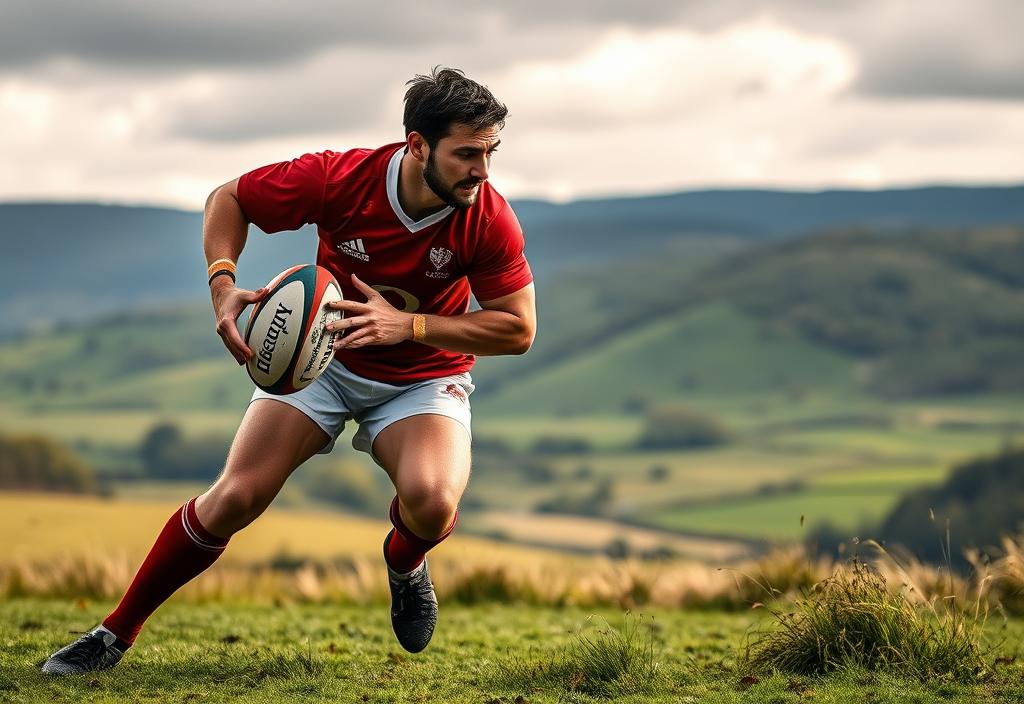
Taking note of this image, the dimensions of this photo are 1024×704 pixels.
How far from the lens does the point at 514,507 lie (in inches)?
6073

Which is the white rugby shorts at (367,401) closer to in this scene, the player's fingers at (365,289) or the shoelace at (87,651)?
the player's fingers at (365,289)

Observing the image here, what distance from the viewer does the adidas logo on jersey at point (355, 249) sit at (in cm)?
745

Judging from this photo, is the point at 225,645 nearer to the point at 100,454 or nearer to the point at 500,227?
the point at 500,227

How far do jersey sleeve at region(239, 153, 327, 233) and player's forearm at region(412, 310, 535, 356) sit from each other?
0.93m

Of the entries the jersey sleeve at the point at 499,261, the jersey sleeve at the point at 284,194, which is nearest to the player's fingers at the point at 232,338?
the jersey sleeve at the point at 284,194

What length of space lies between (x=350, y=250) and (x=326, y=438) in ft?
3.56

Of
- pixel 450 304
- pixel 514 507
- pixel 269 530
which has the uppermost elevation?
pixel 450 304

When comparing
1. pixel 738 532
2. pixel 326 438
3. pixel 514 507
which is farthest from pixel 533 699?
pixel 514 507

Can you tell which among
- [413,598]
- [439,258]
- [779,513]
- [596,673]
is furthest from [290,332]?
[779,513]

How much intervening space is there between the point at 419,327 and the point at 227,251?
116 cm

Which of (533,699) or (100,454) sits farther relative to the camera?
(100,454)

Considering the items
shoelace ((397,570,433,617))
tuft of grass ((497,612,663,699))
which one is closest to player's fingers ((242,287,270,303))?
shoelace ((397,570,433,617))

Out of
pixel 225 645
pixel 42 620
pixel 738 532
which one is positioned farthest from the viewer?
pixel 738 532

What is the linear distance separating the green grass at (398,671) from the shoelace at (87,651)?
142mm
